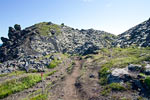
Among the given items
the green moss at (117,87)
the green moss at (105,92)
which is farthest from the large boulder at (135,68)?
the green moss at (105,92)

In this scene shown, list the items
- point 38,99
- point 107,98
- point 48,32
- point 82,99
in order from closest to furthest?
point 107,98
point 82,99
point 38,99
point 48,32

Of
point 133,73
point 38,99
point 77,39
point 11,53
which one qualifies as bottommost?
point 38,99

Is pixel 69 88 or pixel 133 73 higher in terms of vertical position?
pixel 133 73

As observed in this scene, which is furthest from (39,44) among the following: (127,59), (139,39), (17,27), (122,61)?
(139,39)

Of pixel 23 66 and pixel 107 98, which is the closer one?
pixel 107 98

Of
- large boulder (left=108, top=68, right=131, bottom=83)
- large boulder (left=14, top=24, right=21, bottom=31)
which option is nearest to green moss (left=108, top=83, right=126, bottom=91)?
large boulder (left=108, top=68, right=131, bottom=83)

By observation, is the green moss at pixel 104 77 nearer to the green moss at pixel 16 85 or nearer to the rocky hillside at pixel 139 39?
the green moss at pixel 16 85

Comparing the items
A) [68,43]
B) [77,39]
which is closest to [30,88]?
[68,43]

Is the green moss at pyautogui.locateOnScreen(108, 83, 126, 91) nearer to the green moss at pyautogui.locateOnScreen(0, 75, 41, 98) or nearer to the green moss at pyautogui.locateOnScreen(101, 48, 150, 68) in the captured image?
the green moss at pyautogui.locateOnScreen(101, 48, 150, 68)

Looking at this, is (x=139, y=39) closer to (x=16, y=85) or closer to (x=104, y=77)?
(x=104, y=77)

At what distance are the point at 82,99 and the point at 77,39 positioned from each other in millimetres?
103707

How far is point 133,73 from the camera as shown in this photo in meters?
29.2

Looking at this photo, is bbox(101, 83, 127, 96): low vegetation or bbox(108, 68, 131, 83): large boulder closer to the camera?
bbox(101, 83, 127, 96): low vegetation

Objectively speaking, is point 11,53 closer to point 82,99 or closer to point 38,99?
point 38,99
